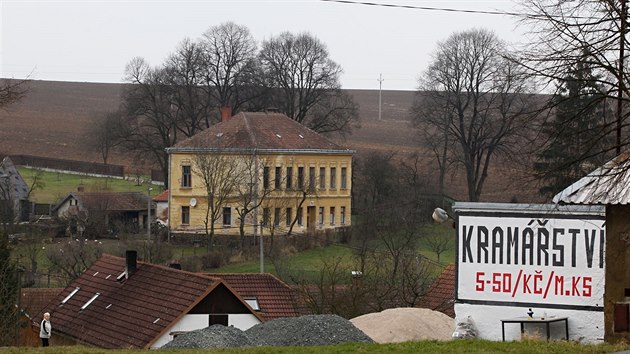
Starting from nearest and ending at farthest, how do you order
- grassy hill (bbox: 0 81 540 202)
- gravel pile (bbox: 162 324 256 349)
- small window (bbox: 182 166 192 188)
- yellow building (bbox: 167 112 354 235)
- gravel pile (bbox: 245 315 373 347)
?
gravel pile (bbox: 162 324 256 349) < gravel pile (bbox: 245 315 373 347) < yellow building (bbox: 167 112 354 235) < small window (bbox: 182 166 192 188) < grassy hill (bbox: 0 81 540 202)

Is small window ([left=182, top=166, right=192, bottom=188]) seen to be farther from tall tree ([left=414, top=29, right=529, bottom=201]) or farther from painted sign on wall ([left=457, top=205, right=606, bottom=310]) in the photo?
painted sign on wall ([left=457, top=205, right=606, bottom=310])

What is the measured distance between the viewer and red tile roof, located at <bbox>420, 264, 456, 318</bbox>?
127 feet

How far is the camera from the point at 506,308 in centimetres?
2598

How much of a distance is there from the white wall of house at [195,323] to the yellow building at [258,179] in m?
28.3

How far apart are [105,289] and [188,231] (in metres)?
29.4

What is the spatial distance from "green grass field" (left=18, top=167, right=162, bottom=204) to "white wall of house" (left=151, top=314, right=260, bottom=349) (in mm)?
40260

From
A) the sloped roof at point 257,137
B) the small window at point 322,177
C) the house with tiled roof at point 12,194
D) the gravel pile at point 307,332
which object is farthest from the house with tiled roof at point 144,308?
the small window at point 322,177

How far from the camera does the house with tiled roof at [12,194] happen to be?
6378 cm

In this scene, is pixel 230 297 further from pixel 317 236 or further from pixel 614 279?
pixel 317 236

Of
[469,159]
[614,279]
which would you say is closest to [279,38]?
[469,159]

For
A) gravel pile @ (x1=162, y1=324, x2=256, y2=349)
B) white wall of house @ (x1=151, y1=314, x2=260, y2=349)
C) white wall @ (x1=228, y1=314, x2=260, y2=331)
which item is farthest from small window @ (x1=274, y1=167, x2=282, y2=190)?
gravel pile @ (x1=162, y1=324, x2=256, y2=349)

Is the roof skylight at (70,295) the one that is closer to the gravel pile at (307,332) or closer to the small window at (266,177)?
the gravel pile at (307,332)

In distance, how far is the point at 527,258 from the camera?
85.3 ft

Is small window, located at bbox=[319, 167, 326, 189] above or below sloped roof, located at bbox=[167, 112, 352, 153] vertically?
below
